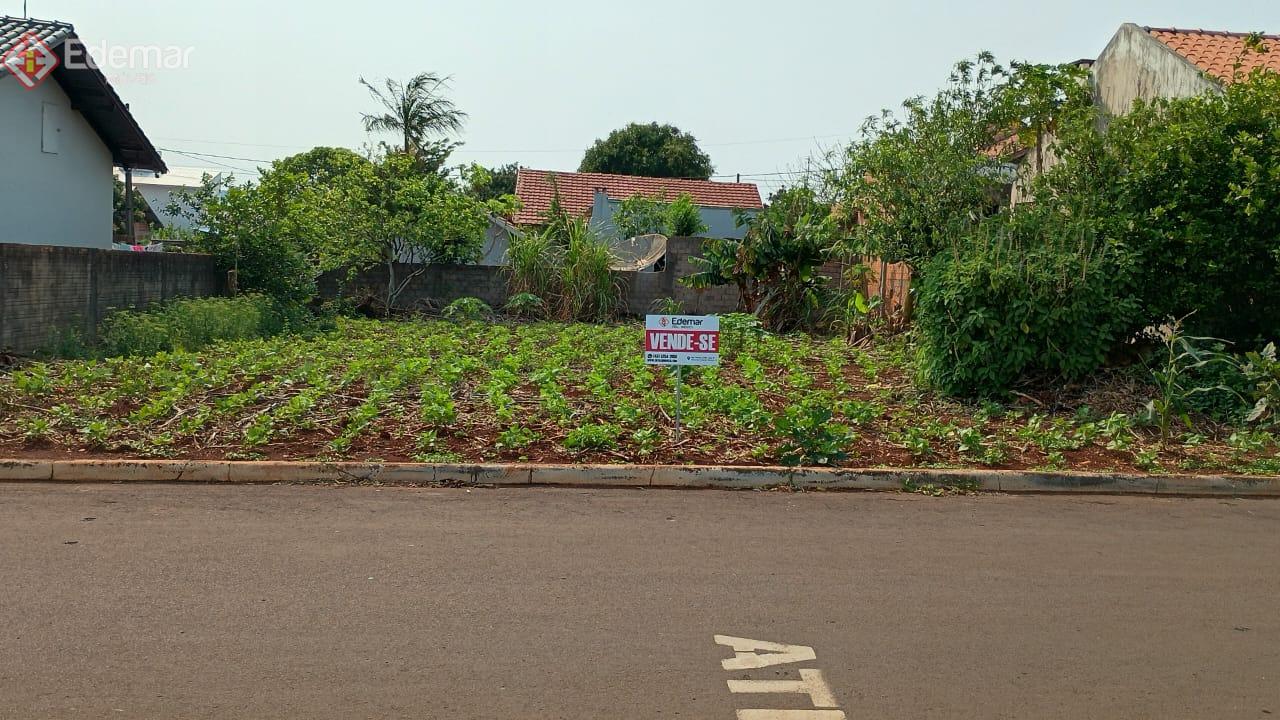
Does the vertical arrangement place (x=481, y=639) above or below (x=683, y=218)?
below

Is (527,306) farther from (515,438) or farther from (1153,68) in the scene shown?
(515,438)

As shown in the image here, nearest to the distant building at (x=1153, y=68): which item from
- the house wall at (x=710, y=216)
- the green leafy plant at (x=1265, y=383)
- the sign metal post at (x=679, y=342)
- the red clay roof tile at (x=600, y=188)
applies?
the green leafy plant at (x=1265, y=383)

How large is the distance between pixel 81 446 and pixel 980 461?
772 cm

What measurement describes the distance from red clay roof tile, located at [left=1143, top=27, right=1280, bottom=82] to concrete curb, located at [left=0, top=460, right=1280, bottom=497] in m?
6.95

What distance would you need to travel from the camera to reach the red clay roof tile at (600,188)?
139 feet

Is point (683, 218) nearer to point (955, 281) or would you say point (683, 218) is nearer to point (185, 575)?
point (955, 281)

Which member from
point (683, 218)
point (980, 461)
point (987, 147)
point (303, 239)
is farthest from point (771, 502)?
point (683, 218)

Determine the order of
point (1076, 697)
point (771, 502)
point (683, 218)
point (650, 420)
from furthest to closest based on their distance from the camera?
point (683, 218), point (650, 420), point (771, 502), point (1076, 697)

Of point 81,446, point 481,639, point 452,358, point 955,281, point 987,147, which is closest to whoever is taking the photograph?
point 481,639

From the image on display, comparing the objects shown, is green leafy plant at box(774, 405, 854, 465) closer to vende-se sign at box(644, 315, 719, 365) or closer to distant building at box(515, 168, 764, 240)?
vende-se sign at box(644, 315, 719, 365)

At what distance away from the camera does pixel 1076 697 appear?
4711 millimetres

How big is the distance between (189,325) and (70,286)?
5.30ft

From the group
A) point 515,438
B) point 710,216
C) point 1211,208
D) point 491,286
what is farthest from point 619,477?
point 710,216

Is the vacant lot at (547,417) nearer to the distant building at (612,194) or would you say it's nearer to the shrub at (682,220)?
the shrub at (682,220)
